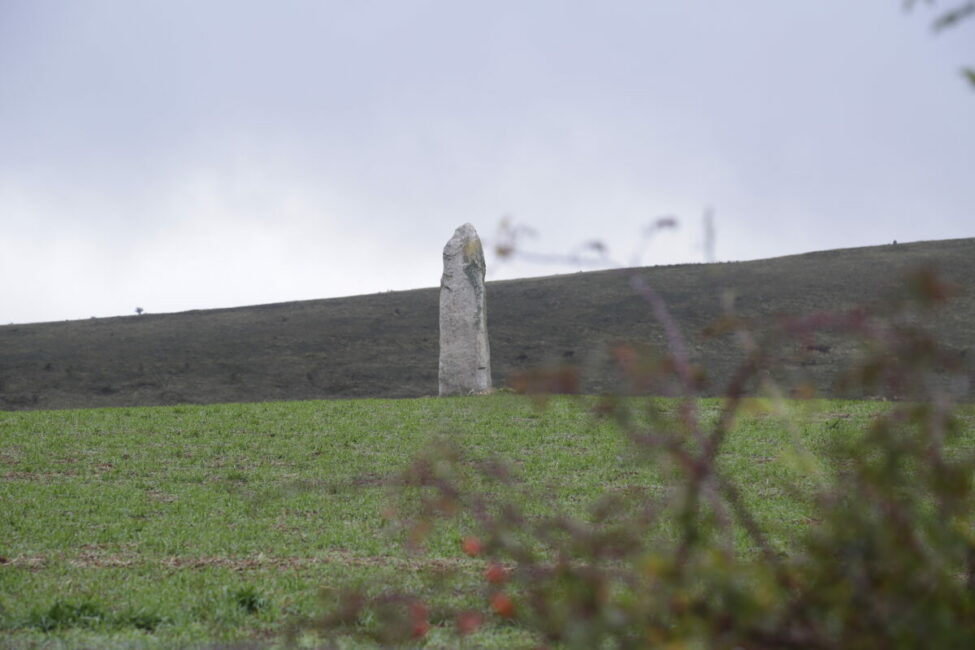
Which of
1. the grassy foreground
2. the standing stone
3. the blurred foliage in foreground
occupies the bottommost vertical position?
the grassy foreground

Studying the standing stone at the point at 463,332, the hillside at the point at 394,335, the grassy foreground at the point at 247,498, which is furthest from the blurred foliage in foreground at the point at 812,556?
the hillside at the point at 394,335

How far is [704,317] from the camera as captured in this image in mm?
34375

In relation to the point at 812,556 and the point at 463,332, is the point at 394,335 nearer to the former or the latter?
the point at 463,332

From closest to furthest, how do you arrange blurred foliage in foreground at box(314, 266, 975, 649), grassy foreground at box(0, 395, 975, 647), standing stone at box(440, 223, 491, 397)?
blurred foliage in foreground at box(314, 266, 975, 649) < grassy foreground at box(0, 395, 975, 647) < standing stone at box(440, 223, 491, 397)

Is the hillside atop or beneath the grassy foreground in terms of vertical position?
atop

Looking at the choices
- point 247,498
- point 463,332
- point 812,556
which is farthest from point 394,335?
point 812,556

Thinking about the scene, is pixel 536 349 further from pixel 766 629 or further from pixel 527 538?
pixel 766 629

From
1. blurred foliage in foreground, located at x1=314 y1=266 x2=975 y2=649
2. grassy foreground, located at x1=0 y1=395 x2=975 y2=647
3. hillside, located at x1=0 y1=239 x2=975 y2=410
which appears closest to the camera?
blurred foliage in foreground, located at x1=314 y1=266 x2=975 y2=649

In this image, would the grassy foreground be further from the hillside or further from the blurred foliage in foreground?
the hillside

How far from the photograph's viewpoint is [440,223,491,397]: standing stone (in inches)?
846

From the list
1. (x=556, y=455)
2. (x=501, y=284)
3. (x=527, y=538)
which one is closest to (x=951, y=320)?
(x=501, y=284)

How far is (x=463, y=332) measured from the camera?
21562 millimetres

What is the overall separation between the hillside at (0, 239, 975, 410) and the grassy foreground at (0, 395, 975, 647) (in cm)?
985

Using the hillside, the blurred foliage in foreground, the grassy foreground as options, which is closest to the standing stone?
the grassy foreground
